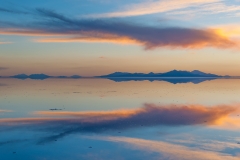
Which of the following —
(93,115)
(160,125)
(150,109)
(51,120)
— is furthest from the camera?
(150,109)

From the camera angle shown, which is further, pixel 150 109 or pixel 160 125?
pixel 150 109

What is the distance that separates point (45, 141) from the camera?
26.2 feet

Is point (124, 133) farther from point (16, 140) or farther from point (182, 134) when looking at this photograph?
point (16, 140)

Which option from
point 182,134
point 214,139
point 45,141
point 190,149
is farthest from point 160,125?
point 45,141

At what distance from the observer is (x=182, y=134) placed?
8.80 m

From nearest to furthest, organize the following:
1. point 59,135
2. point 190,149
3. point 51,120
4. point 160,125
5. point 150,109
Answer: point 190,149 < point 59,135 < point 160,125 < point 51,120 < point 150,109

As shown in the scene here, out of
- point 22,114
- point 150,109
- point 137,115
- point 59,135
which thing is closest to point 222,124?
point 137,115

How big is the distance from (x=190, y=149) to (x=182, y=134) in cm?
157

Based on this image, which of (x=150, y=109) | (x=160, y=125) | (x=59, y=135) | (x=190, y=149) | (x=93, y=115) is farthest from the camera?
(x=150, y=109)

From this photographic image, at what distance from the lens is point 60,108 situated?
13.8 m

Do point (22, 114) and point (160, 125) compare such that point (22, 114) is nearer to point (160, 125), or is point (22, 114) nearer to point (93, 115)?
point (93, 115)

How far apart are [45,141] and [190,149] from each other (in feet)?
11.1

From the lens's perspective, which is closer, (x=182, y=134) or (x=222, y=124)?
(x=182, y=134)

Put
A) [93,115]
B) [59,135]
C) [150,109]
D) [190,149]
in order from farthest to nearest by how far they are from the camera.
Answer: [150,109]
[93,115]
[59,135]
[190,149]
